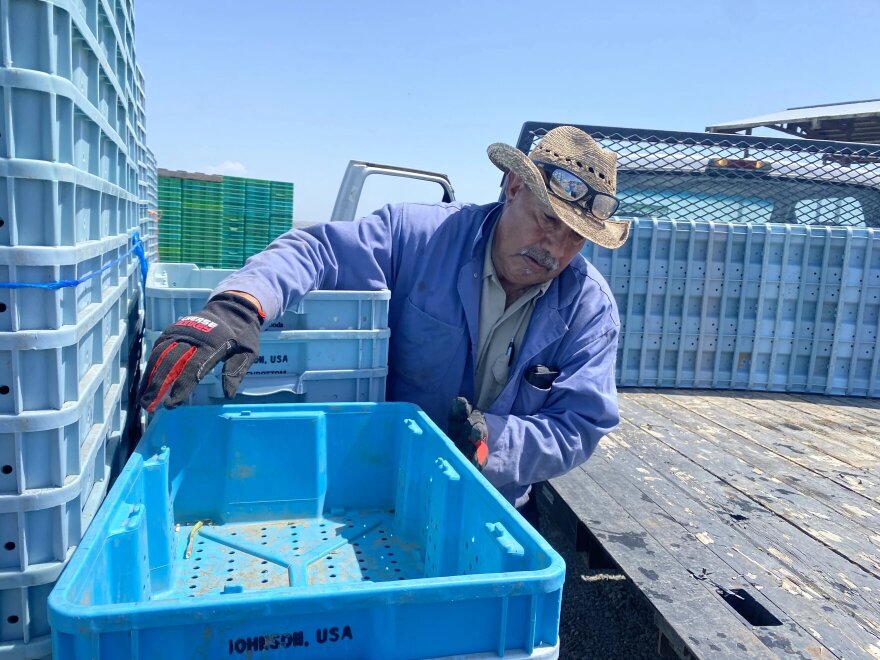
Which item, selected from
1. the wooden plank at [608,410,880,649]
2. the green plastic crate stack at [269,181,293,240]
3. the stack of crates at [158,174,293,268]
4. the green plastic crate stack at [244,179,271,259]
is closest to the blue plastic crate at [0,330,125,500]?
the wooden plank at [608,410,880,649]

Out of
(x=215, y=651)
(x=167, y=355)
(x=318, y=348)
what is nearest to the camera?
(x=215, y=651)

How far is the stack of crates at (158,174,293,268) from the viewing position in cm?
1004

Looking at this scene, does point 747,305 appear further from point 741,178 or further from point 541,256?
point 541,256

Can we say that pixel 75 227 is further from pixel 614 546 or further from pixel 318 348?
pixel 614 546

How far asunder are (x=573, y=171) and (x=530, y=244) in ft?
1.00

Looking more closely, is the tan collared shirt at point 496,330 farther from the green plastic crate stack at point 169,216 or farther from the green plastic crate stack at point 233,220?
the green plastic crate stack at point 233,220

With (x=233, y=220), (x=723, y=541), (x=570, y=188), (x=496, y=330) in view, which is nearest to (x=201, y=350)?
(x=496, y=330)

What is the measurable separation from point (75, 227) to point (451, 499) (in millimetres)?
1049

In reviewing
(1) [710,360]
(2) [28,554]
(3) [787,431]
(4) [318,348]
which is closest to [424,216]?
(4) [318,348]

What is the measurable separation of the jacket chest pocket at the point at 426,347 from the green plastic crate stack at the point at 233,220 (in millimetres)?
8590

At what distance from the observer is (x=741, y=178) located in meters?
5.09

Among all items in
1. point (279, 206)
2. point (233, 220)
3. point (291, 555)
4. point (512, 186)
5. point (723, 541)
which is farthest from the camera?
point (279, 206)

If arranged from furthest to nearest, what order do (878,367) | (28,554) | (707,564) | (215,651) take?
(878,367) < (707,564) < (28,554) < (215,651)

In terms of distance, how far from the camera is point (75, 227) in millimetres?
1308
